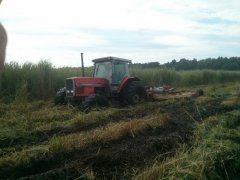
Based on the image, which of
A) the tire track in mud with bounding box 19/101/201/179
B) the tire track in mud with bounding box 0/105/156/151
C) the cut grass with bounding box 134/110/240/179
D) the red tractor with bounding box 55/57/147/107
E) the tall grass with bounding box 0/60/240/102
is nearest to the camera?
the cut grass with bounding box 134/110/240/179

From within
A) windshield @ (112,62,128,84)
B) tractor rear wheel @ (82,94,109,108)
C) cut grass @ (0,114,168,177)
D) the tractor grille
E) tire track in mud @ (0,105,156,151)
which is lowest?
tire track in mud @ (0,105,156,151)

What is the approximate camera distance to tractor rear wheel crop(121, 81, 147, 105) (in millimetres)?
14391

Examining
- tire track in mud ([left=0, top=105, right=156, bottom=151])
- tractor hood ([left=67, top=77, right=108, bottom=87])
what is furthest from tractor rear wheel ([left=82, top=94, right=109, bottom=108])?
tractor hood ([left=67, top=77, right=108, bottom=87])

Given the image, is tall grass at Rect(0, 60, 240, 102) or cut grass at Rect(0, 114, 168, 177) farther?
tall grass at Rect(0, 60, 240, 102)

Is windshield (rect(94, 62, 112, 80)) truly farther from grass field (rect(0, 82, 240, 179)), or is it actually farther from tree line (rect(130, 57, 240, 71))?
tree line (rect(130, 57, 240, 71))

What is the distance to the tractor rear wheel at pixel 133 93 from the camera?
14.4m

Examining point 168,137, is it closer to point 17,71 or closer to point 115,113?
point 115,113

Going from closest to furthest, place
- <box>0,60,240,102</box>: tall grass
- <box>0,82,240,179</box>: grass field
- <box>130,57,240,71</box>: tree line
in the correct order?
<box>0,82,240,179</box>: grass field, <box>0,60,240,102</box>: tall grass, <box>130,57,240,71</box>: tree line

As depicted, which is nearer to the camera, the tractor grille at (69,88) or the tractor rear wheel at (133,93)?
the tractor grille at (69,88)

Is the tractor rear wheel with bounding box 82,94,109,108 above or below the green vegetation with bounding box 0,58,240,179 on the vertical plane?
above

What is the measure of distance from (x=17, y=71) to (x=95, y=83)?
6.09m

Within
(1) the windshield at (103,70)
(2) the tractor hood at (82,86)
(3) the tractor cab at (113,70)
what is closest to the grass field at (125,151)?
(2) the tractor hood at (82,86)

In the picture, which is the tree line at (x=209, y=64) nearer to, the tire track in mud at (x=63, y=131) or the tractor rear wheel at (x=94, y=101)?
the tractor rear wheel at (x=94, y=101)

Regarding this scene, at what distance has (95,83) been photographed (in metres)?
14.1
